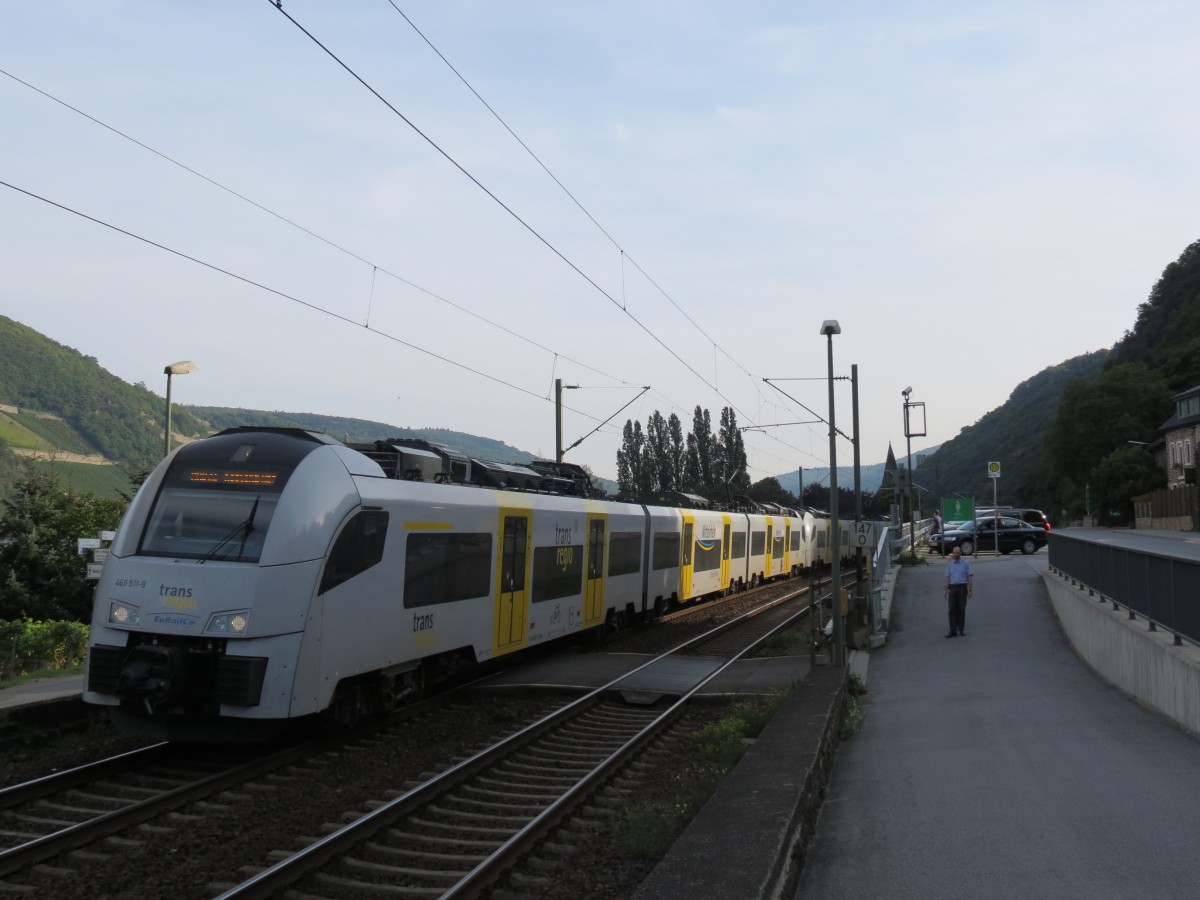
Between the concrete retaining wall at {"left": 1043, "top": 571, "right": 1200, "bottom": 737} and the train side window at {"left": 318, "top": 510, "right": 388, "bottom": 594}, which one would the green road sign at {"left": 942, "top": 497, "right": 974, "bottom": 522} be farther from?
the train side window at {"left": 318, "top": 510, "right": 388, "bottom": 594}

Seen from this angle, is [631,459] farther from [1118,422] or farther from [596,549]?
[596,549]

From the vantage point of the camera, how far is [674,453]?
9831 centimetres

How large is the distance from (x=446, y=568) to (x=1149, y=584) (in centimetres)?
743

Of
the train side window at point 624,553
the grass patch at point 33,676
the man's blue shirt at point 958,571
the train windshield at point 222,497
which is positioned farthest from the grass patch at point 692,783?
the grass patch at point 33,676

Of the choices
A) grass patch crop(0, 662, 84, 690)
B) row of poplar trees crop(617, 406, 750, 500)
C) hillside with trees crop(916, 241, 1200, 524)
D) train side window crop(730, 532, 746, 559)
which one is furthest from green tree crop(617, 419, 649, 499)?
grass patch crop(0, 662, 84, 690)

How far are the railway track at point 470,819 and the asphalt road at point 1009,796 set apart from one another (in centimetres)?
180

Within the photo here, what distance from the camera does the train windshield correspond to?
31.3 ft

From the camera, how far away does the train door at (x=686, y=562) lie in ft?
80.7

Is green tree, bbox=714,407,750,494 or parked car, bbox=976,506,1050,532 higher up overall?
green tree, bbox=714,407,750,494

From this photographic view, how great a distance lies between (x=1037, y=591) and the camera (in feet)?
80.6

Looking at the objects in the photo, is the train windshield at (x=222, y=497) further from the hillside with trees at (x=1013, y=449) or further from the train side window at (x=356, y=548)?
the hillside with trees at (x=1013, y=449)

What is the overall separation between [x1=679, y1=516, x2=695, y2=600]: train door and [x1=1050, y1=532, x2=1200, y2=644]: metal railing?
28.2 feet

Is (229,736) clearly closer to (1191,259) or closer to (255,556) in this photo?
(255,556)

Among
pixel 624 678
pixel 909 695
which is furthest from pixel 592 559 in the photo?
pixel 909 695
